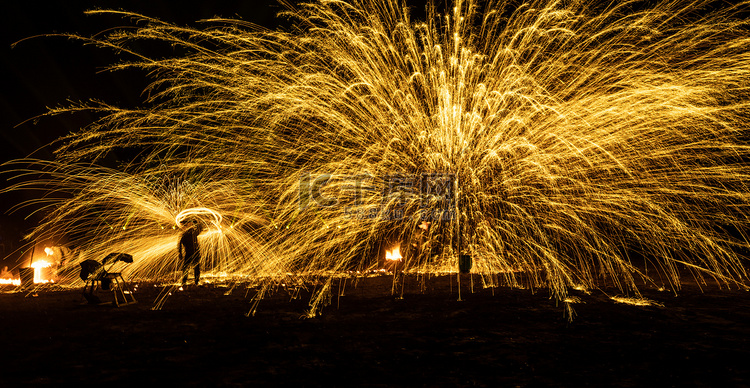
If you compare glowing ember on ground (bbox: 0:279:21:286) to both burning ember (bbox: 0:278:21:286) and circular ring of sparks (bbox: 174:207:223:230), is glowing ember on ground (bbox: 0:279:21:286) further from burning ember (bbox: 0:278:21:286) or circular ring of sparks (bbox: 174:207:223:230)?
circular ring of sparks (bbox: 174:207:223:230)

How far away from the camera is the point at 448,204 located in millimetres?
12086

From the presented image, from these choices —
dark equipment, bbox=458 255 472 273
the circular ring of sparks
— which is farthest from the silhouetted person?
dark equipment, bbox=458 255 472 273

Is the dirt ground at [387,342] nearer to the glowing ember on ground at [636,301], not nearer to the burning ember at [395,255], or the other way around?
the glowing ember on ground at [636,301]

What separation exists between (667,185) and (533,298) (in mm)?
4223

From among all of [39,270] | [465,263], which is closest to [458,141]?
[465,263]

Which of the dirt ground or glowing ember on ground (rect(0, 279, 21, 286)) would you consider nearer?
the dirt ground

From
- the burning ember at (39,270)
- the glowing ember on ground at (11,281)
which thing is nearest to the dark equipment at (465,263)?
the burning ember at (39,270)

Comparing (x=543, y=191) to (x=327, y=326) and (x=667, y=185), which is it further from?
(x=327, y=326)

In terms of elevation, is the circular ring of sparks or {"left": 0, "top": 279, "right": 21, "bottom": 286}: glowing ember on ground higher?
the circular ring of sparks

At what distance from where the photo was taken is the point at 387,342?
22.3ft

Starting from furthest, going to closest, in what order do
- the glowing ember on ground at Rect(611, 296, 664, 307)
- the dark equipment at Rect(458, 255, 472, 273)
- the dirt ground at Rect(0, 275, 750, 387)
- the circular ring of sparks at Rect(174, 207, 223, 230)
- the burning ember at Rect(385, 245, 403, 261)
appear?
the burning ember at Rect(385, 245, 403, 261) → the dark equipment at Rect(458, 255, 472, 273) → the circular ring of sparks at Rect(174, 207, 223, 230) → the glowing ember on ground at Rect(611, 296, 664, 307) → the dirt ground at Rect(0, 275, 750, 387)

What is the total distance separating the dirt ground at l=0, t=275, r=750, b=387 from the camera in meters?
5.40

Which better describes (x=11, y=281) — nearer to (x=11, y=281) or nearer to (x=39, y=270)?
(x=11, y=281)

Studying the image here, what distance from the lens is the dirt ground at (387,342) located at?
5.40m
